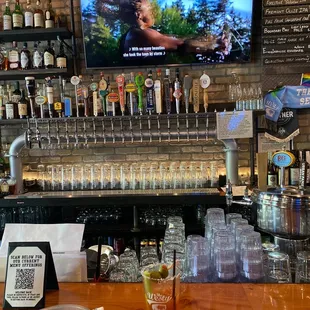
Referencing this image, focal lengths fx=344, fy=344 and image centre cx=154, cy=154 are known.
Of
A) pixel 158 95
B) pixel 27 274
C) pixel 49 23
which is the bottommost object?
pixel 27 274

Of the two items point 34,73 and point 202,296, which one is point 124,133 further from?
point 202,296

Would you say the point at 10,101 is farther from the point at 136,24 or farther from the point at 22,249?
the point at 22,249

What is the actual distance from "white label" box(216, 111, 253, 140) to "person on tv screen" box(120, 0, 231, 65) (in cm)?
67

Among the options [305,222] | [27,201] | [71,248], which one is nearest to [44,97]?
[27,201]

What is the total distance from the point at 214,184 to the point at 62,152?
1.74m

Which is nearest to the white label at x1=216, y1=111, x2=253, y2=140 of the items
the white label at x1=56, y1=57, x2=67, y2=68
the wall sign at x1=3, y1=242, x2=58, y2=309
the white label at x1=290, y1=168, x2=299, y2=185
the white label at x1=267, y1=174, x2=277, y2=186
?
the white label at x1=267, y1=174, x2=277, y2=186

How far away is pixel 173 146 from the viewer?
381cm

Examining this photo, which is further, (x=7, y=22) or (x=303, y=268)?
(x=7, y=22)

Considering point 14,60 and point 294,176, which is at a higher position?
point 14,60

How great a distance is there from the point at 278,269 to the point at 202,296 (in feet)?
1.21

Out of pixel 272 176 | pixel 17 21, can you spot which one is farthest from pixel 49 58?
pixel 272 176

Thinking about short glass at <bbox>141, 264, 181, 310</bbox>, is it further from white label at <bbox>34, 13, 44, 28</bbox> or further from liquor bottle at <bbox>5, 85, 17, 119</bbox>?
white label at <bbox>34, 13, 44, 28</bbox>

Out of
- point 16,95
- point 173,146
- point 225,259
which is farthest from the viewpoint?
point 173,146

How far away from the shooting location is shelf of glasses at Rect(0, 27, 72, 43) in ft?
11.4
